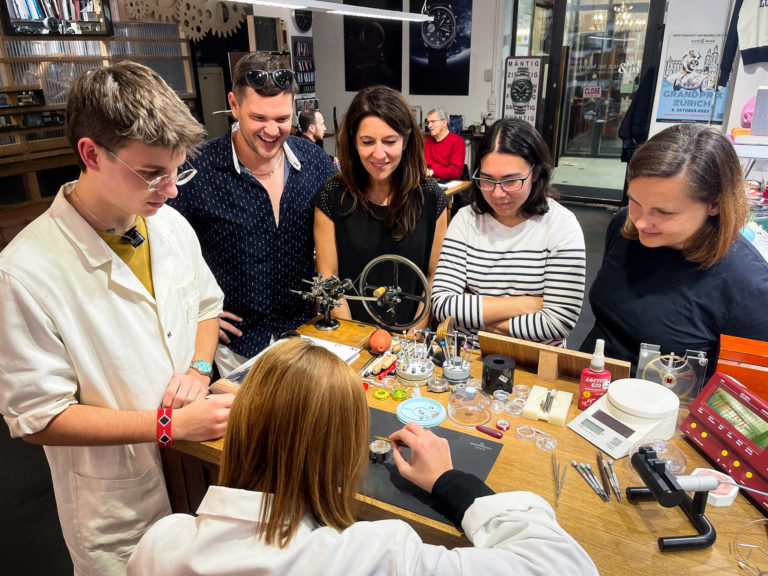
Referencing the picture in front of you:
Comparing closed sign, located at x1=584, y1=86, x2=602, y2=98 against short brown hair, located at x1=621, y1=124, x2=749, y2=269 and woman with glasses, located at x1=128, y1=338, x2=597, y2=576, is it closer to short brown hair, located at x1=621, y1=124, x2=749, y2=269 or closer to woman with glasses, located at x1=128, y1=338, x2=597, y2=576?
short brown hair, located at x1=621, y1=124, x2=749, y2=269

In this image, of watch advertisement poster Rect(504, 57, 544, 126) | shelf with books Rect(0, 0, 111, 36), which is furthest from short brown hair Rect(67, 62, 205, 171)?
watch advertisement poster Rect(504, 57, 544, 126)

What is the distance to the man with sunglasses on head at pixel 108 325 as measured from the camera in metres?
1.19

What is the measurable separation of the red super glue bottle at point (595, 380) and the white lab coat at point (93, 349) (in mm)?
1159

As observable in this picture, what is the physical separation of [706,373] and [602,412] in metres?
0.42

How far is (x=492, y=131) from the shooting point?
1.96 meters

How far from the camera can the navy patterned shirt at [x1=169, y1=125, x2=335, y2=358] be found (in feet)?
6.76

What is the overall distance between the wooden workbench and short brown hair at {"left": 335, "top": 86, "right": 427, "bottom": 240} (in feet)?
2.82

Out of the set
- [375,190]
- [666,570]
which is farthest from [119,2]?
[666,570]

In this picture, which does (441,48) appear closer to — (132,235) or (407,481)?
(132,235)

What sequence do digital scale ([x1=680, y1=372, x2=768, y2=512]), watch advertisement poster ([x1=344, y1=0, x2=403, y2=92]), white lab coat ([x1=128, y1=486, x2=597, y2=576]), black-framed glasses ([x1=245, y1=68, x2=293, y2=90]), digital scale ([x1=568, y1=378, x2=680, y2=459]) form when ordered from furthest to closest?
watch advertisement poster ([x1=344, y1=0, x2=403, y2=92]) → black-framed glasses ([x1=245, y1=68, x2=293, y2=90]) → digital scale ([x1=568, y1=378, x2=680, y2=459]) → digital scale ([x1=680, y1=372, x2=768, y2=512]) → white lab coat ([x1=128, y1=486, x2=597, y2=576])

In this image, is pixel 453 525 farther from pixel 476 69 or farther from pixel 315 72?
pixel 315 72

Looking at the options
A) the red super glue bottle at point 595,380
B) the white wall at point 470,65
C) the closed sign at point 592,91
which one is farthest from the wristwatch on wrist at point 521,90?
the red super glue bottle at point 595,380

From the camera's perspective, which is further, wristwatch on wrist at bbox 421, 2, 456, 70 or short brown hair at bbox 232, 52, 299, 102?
wristwatch on wrist at bbox 421, 2, 456, 70

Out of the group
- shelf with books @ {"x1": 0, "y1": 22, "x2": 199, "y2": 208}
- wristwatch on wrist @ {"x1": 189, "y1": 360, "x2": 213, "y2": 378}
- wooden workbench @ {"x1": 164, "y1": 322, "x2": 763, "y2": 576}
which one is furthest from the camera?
shelf with books @ {"x1": 0, "y1": 22, "x2": 199, "y2": 208}
